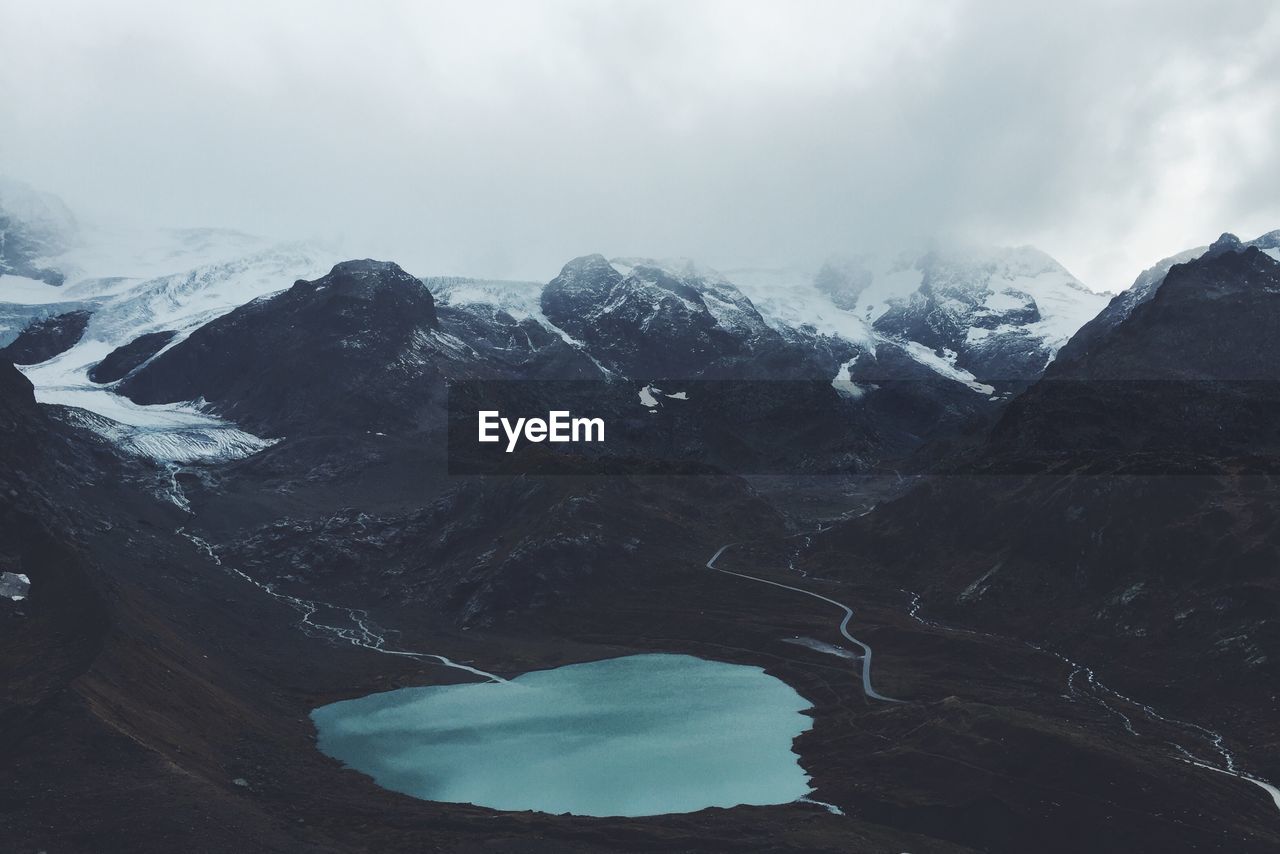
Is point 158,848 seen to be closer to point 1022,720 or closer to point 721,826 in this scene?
point 721,826

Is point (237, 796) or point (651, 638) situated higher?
point (651, 638)

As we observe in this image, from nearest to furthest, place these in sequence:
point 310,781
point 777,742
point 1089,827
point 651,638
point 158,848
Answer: point 158,848
point 1089,827
point 310,781
point 777,742
point 651,638

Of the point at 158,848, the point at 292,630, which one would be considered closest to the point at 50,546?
the point at 292,630

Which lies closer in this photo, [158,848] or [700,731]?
[158,848]

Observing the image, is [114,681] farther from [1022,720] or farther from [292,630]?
[1022,720]

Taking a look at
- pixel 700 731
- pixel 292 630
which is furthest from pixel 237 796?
pixel 292 630

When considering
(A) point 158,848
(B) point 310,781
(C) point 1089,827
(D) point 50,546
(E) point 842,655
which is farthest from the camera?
(E) point 842,655

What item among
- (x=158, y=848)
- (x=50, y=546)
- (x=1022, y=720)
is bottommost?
(x=158, y=848)
